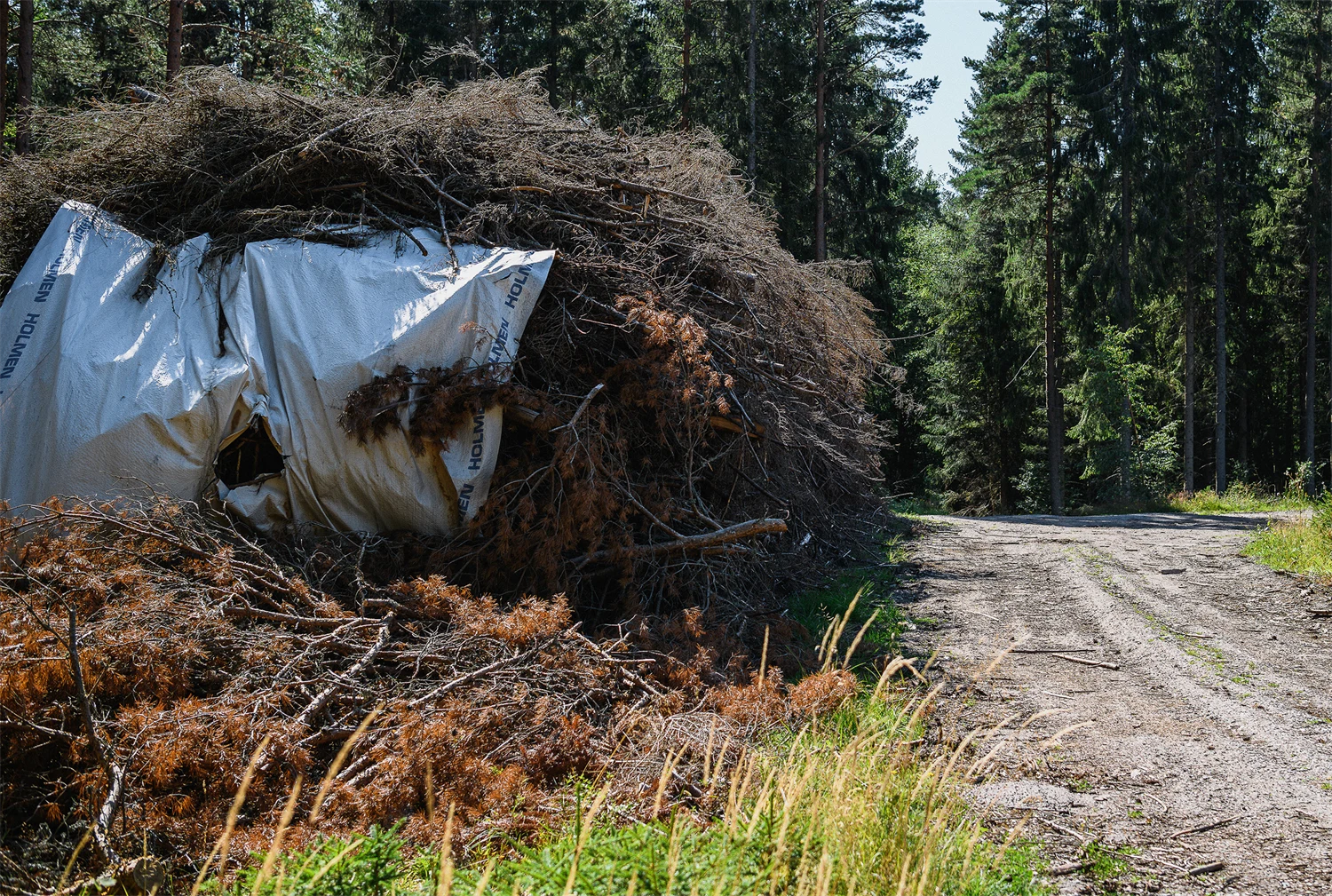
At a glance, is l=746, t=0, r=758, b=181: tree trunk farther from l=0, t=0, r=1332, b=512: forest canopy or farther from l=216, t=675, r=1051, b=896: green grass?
l=216, t=675, r=1051, b=896: green grass

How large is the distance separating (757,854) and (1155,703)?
9.56ft

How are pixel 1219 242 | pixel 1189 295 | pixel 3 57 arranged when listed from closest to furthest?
pixel 3 57 → pixel 1219 242 → pixel 1189 295

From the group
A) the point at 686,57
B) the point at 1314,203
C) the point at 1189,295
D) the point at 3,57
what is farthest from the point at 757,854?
the point at 1314,203

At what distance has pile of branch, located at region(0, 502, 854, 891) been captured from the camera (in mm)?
3006

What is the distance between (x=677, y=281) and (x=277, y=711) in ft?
13.4

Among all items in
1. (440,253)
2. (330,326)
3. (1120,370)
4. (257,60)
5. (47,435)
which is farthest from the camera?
(1120,370)

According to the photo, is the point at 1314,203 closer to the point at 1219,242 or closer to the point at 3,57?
the point at 1219,242

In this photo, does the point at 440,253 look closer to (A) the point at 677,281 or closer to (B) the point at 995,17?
(A) the point at 677,281

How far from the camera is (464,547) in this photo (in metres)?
5.23

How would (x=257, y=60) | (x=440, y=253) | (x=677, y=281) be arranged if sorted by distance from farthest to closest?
Result: (x=257, y=60) < (x=677, y=281) < (x=440, y=253)

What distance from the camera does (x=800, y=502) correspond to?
23.5 feet

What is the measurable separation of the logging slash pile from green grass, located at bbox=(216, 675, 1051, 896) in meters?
0.33

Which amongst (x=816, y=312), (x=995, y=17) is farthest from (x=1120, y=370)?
(x=816, y=312)

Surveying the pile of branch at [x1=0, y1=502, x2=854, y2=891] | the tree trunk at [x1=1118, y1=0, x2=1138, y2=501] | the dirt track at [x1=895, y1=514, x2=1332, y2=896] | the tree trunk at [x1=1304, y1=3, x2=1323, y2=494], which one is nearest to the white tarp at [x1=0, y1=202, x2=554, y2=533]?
the pile of branch at [x1=0, y1=502, x2=854, y2=891]
